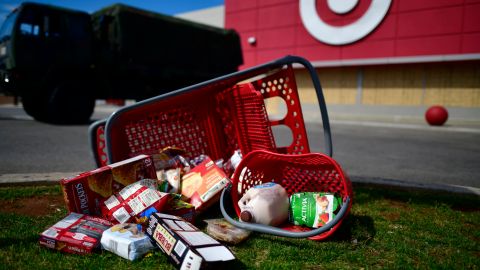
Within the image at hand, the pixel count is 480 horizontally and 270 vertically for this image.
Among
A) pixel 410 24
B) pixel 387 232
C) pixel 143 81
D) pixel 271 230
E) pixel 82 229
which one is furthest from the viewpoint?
pixel 410 24

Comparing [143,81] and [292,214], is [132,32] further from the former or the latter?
[292,214]

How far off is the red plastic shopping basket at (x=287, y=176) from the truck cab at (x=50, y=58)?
594 cm

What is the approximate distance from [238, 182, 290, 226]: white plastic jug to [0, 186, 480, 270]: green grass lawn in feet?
0.40

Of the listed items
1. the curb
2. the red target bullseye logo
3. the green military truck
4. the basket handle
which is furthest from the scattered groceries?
the red target bullseye logo

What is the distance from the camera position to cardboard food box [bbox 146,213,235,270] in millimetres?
1481

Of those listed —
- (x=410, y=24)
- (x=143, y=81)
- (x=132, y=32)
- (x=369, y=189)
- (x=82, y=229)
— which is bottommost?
(x=369, y=189)

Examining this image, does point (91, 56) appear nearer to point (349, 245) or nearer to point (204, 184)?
point (204, 184)

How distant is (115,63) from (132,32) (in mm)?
937

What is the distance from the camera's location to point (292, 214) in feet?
7.45

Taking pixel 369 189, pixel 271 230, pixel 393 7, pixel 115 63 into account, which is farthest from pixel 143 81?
pixel 393 7

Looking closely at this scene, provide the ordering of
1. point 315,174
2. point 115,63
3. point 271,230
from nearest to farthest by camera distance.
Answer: point 271,230 → point 315,174 → point 115,63

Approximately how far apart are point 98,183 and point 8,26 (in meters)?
6.87

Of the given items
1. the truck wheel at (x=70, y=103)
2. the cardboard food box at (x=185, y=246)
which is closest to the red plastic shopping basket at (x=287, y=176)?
the cardboard food box at (x=185, y=246)

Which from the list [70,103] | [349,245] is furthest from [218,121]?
[70,103]
